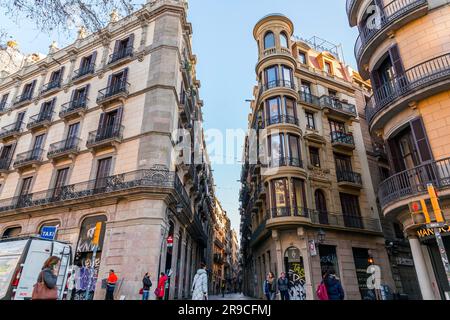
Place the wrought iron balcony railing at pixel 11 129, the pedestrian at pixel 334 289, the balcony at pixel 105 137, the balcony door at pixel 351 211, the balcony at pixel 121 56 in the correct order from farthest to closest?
1. the wrought iron balcony railing at pixel 11 129
2. the balcony at pixel 121 56
3. the balcony door at pixel 351 211
4. the balcony at pixel 105 137
5. the pedestrian at pixel 334 289

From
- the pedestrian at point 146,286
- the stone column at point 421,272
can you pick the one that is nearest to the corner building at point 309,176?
the stone column at point 421,272

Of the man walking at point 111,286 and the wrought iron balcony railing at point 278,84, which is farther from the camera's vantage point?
the wrought iron balcony railing at point 278,84

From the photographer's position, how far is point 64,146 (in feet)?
69.7

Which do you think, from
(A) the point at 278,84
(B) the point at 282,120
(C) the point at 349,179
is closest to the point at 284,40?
(A) the point at 278,84

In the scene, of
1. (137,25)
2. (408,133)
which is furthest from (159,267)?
(137,25)

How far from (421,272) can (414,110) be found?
21.8 ft

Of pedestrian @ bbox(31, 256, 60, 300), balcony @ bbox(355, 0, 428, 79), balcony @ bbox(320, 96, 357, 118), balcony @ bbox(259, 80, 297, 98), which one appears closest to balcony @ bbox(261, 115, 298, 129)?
balcony @ bbox(259, 80, 297, 98)

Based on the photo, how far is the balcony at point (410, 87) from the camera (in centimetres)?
1082

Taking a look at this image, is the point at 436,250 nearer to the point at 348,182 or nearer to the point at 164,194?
the point at 348,182

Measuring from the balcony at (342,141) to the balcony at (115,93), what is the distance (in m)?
17.3

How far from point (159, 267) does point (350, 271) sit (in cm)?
1313

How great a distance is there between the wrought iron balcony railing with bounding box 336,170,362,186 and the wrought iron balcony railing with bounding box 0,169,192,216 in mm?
12965

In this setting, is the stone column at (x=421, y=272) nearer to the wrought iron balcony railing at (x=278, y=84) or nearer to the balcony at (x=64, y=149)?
the wrought iron balcony railing at (x=278, y=84)

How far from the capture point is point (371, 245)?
2048 cm
